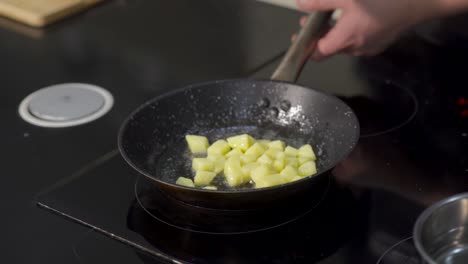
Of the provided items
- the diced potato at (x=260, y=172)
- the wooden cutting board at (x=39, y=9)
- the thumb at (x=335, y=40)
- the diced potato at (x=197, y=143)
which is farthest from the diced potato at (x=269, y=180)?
the wooden cutting board at (x=39, y=9)

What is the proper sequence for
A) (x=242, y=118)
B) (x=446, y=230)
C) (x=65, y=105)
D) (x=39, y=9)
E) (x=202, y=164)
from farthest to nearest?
(x=39, y=9)
(x=65, y=105)
(x=242, y=118)
(x=202, y=164)
(x=446, y=230)

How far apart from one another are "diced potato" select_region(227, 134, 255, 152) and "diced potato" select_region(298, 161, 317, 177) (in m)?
0.08

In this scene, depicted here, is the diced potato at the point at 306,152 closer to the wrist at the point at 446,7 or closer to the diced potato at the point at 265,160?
the diced potato at the point at 265,160

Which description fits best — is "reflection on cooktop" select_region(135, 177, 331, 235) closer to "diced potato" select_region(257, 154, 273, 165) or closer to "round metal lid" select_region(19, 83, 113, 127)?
"diced potato" select_region(257, 154, 273, 165)

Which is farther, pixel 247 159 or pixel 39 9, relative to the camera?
pixel 39 9

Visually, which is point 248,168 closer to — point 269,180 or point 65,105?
point 269,180

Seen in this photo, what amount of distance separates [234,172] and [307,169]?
3.7 inches

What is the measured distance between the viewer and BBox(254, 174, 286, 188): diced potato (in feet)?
2.72

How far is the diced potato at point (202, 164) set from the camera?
0.89 m

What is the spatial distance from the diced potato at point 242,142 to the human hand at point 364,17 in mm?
246

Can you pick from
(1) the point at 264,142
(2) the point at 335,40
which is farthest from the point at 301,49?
(1) the point at 264,142

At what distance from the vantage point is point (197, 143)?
95cm

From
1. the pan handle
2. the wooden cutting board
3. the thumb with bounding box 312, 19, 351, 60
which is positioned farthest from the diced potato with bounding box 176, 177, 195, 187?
the wooden cutting board

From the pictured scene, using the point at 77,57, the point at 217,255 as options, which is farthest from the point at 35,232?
the point at 77,57
